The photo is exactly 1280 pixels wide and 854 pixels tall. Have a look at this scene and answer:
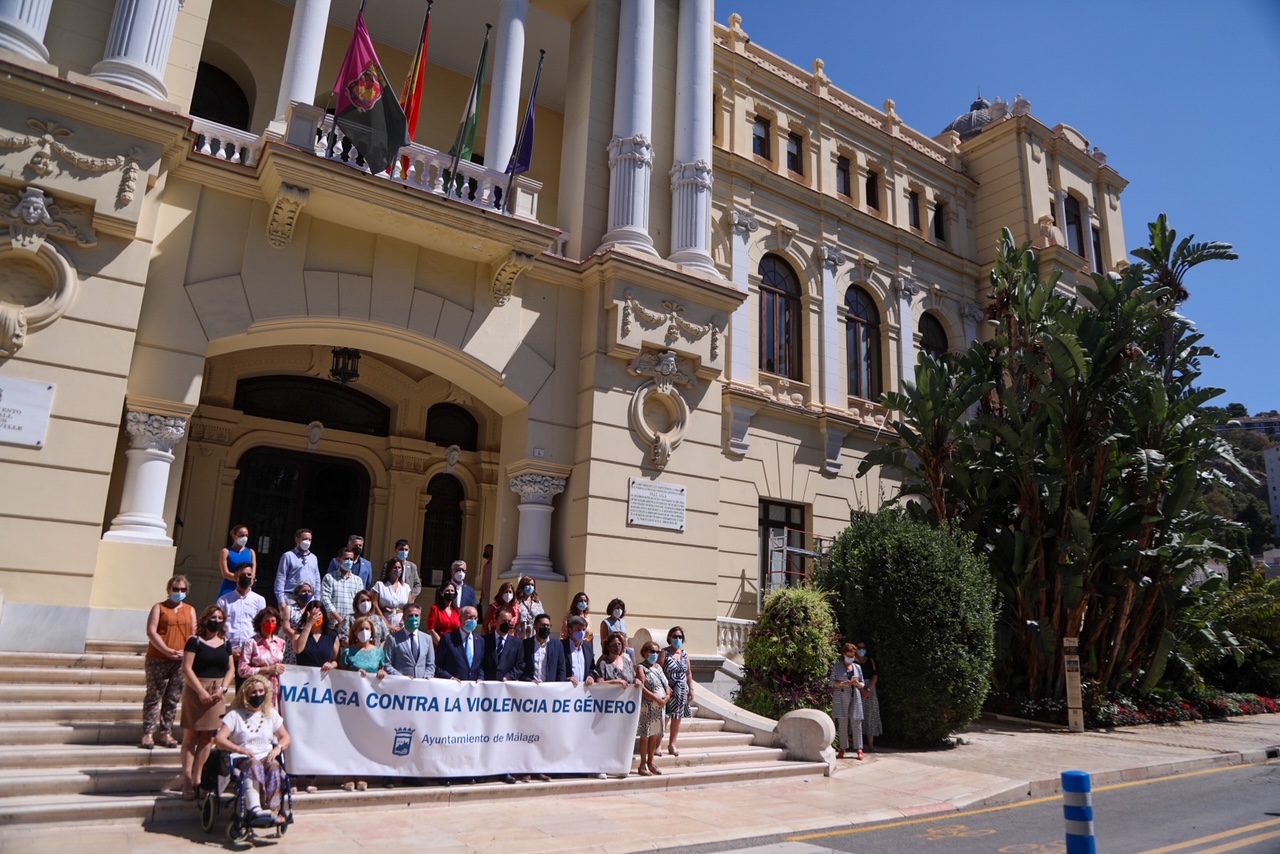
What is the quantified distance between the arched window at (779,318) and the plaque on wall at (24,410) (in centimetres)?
1543

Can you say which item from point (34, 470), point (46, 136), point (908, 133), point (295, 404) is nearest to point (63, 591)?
point (34, 470)

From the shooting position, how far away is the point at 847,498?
22766mm

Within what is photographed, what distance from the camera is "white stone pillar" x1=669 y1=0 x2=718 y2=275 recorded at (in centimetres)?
1705

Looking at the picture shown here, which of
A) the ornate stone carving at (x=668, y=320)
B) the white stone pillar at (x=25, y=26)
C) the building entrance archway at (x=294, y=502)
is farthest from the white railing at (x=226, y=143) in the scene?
the ornate stone carving at (x=668, y=320)

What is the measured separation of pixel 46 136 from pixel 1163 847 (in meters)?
14.7

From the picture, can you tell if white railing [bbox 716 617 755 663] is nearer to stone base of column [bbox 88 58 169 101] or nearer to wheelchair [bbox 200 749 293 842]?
wheelchair [bbox 200 749 293 842]

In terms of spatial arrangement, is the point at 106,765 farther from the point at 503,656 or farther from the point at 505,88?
the point at 505,88

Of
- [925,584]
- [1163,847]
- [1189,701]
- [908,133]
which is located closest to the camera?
[1163,847]

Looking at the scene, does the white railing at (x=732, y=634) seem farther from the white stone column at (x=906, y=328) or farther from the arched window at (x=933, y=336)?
the arched window at (x=933, y=336)

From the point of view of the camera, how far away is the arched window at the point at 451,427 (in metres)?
18.9

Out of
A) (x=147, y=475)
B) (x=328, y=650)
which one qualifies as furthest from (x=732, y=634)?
(x=147, y=475)

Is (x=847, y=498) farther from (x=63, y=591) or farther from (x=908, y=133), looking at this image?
(x=63, y=591)

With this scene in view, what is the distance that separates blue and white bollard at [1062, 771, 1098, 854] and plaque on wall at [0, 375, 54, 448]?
1157 cm

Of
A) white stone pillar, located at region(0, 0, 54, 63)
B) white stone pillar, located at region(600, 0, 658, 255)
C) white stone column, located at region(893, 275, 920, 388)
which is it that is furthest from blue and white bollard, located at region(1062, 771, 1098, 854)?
white stone column, located at region(893, 275, 920, 388)
